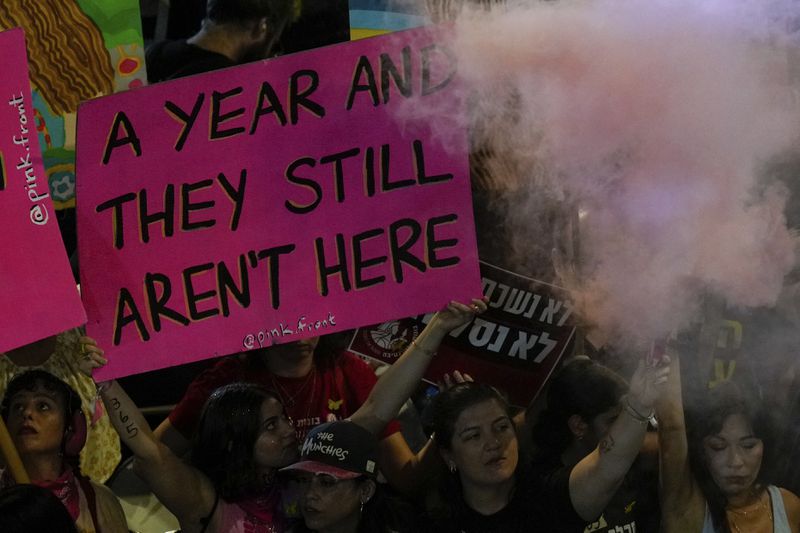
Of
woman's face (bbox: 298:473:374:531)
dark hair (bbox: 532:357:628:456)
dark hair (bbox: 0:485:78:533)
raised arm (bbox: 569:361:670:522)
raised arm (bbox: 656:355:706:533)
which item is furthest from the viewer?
dark hair (bbox: 532:357:628:456)

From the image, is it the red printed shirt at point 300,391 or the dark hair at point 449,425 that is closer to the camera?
the dark hair at point 449,425

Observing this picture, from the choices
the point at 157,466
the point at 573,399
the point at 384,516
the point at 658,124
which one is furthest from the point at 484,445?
the point at 658,124

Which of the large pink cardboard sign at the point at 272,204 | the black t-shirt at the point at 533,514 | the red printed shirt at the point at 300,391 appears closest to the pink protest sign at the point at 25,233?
the large pink cardboard sign at the point at 272,204

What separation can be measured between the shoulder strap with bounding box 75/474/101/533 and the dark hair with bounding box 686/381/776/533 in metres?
1.81

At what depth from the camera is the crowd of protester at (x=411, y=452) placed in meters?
3.74

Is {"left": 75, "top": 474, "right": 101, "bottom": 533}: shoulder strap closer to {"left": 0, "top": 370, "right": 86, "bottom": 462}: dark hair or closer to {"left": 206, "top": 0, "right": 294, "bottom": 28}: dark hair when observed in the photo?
{"left": 0, "top": 370, "right": 86, "bottom": 462}: dark hair

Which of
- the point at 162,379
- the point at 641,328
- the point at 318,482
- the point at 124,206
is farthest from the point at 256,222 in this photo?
the point at 162,379

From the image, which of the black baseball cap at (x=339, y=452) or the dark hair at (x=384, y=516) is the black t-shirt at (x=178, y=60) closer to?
the black baseball cap at (x=339, y=452)

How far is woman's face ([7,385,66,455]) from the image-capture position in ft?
12.6

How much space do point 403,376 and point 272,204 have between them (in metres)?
0.67

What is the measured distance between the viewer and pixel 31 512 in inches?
126

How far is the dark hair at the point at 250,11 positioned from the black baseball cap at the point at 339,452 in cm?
218

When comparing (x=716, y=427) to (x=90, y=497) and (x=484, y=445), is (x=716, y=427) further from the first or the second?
(x=90, y=497)

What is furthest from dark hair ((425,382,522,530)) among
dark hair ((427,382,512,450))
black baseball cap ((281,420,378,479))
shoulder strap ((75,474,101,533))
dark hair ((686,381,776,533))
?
shoulder strap ((75,474,101,533))
